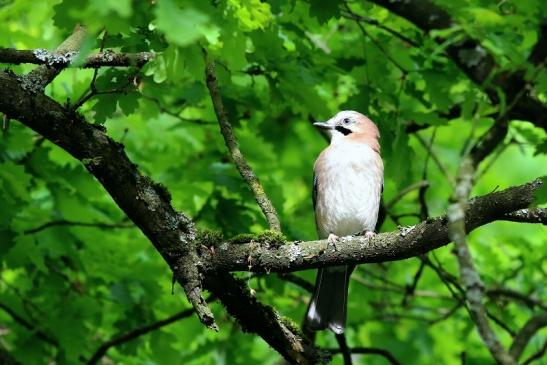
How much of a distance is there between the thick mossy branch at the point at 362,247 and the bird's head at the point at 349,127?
2954 mm

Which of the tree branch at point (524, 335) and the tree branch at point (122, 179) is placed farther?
the tree branch at point (524, 335)

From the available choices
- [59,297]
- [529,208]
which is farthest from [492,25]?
[59,297]

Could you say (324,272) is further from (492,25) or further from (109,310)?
(492,25)

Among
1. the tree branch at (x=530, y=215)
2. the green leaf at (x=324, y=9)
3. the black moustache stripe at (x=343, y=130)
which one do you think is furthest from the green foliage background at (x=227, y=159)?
the tree branch at (x=530, y=215)

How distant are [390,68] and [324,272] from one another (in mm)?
1747

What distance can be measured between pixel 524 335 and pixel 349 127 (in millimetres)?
2327

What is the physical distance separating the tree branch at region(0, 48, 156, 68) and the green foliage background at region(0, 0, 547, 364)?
0.46ft

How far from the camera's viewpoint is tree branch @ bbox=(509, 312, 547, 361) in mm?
6223

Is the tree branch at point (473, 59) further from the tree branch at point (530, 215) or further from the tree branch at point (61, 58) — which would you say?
the tree branch at point (61, 58)

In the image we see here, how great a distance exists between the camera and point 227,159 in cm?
798

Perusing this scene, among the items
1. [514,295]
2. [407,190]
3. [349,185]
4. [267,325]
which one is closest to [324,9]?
[267,325]

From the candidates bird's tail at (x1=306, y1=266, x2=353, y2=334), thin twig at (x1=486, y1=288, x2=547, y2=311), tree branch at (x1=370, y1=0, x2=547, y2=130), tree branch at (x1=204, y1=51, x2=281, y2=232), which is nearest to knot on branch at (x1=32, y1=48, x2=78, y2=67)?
tree branch at (x1=204, y1=51, x2=281, y2=232)

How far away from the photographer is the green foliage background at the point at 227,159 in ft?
17.9

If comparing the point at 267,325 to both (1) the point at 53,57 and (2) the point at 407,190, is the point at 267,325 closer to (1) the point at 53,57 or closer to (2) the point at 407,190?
(1) the point at 53,57
